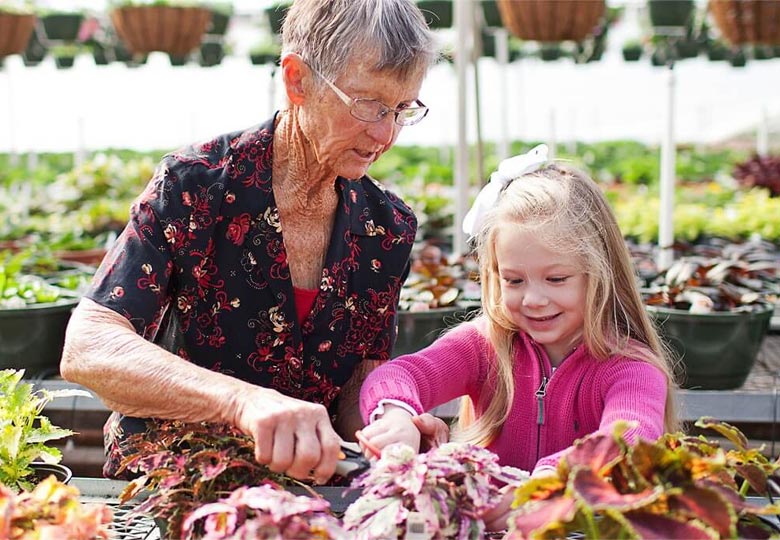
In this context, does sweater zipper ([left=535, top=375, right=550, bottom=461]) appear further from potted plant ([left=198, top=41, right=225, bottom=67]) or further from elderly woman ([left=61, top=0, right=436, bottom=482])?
potted plant ([left=198, top=41, right=225, bottom=67])

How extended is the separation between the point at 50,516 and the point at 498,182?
0.91 meters

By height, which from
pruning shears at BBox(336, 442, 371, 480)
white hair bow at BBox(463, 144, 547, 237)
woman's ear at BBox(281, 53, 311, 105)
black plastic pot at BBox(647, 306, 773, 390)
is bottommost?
black plastic pot at BBox(647, 306, 773, 390)

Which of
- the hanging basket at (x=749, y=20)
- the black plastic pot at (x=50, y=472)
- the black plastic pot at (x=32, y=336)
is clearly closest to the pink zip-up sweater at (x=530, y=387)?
the black plastic pot at (x=50, y=472)

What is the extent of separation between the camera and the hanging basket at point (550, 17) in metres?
4.35

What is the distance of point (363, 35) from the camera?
1.50 meters

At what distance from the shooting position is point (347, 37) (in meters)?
1.51

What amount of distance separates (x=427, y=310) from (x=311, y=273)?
120 cm

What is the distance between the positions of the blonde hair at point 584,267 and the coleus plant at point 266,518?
2.02ft

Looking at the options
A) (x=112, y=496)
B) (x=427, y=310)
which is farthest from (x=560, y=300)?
(x=427, y=310)

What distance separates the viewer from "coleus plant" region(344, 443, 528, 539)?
1.05 m

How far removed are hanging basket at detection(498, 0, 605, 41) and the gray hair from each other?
2927 mm

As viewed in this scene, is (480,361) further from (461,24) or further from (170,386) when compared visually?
(461,24)

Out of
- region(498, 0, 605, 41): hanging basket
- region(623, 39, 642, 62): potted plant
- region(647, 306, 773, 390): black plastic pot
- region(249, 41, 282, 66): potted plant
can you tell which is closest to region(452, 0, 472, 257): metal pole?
region(647, 306, 773, 390): black plastic pot

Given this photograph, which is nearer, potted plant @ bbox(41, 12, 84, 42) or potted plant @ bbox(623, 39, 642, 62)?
potted plant @ bbox(41, 12, 84, 42)
